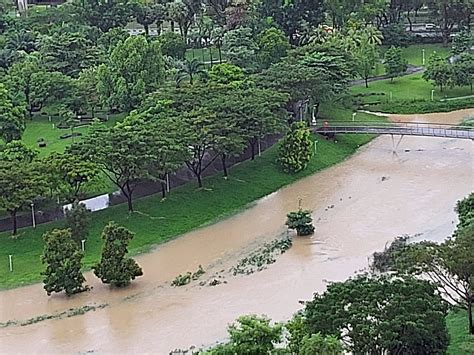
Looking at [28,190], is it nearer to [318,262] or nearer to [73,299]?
[73,299]

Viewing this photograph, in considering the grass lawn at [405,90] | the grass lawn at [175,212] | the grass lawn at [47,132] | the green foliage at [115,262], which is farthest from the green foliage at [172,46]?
the green foliage at [115,262]

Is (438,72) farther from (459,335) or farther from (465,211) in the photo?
(459,335)

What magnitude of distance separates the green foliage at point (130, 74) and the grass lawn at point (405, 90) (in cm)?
1327

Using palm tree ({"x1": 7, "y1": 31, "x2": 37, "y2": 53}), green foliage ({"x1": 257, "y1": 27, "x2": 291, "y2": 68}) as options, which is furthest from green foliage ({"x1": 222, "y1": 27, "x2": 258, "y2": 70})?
palm tree ({"x1": 7, "y1": 31, "x2": 37, "y2": 53})

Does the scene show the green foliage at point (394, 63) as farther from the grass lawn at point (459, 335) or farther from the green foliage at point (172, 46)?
the grass lawn at point (459, 335)

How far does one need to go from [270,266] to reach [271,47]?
25950mm

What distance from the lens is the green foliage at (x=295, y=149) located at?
4306 cm

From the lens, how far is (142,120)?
134 feet

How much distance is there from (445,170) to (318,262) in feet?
39.5

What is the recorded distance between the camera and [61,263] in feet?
102

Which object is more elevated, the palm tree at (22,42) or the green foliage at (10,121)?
the palm tree at (22,42)

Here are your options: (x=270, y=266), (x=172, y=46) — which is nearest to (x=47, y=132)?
(x=172, y=46)

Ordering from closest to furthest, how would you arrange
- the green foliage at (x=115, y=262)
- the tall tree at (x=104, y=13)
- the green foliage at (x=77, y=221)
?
the green foliage at (x=115, y=262) → the green foliage at (x=77, y=221) → the tall tree at (x=104, y=13)

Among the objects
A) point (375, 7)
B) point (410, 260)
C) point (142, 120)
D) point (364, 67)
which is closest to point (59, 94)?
point (142, 120)
